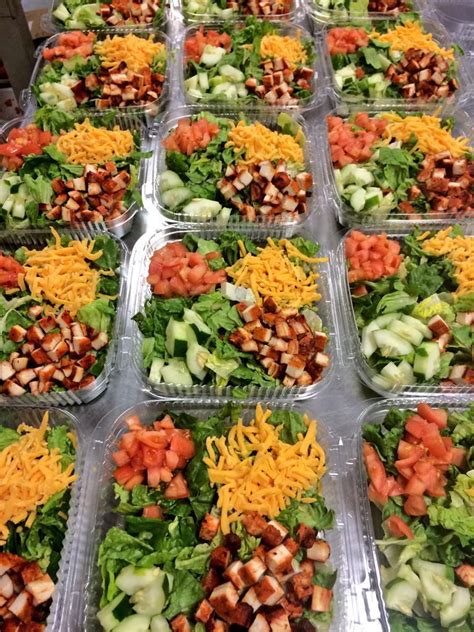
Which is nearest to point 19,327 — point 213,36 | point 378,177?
point 378,177

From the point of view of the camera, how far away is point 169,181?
2.99m

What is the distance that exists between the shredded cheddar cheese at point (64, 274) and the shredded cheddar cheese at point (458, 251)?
1758 millimetres

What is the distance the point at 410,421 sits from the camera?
2160 mm

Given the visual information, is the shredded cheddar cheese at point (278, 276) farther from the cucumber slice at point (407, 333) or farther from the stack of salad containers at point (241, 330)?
the cucumber slice at point (407, 333)

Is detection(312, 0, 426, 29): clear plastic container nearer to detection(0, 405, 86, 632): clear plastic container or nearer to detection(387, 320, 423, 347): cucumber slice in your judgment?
detection(387, 320, 423, 347): cucumber slice

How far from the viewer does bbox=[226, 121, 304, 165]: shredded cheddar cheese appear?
3035 mm

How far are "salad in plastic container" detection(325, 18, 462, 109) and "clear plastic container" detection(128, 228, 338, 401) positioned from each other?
144cm

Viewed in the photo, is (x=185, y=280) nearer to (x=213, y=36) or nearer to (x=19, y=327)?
(x=19, y=327)

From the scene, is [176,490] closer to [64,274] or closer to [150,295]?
[150,295]

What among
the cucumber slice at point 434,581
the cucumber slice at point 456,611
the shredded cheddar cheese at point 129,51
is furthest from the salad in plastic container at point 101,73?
the cucumber slice at point 456,611

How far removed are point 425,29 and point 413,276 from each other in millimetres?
2581

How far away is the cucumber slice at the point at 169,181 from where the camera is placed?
2.98 metres

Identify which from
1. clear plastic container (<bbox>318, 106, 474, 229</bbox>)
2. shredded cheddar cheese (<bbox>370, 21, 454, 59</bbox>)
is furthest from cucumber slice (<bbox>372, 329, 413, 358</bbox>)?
shredded cheddar cheese (<bbox>370, 21, 454, 59</bbox>)

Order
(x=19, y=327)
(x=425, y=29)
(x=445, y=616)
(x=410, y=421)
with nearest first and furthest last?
(x=445, y=616)
(x=410, y=421)
(x=19, y=327)
(x=425, y=29)
